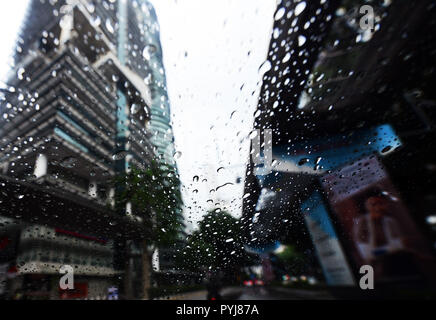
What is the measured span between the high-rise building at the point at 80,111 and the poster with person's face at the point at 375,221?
8.09ft

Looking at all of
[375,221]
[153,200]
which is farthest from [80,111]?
[375,221]

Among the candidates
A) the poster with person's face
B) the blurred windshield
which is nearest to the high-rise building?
the blurred windshield

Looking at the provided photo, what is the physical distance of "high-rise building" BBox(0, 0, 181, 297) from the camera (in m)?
1.66

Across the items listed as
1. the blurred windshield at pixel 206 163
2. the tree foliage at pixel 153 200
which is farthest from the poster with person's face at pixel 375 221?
the tree foliage at pixel 153 200

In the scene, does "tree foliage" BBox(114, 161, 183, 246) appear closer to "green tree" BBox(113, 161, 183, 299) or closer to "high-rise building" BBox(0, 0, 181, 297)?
"green tree" BBox(113, 161, 183, 299)

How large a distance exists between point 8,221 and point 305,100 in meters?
3.04

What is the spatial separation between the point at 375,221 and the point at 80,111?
4779mm

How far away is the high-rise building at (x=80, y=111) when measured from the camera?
1659 millimetres

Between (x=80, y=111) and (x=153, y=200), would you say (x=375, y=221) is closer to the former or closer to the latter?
(x=153, y=200)

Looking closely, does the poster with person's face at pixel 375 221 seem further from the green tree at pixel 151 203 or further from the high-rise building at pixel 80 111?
the high-rise building at pixel 80 111

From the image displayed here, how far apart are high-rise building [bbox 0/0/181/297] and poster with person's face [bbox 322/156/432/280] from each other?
2.46m
